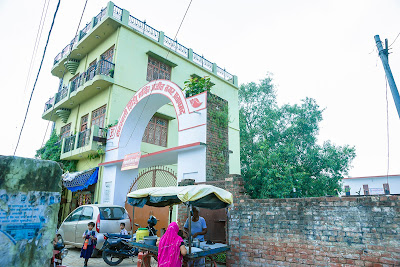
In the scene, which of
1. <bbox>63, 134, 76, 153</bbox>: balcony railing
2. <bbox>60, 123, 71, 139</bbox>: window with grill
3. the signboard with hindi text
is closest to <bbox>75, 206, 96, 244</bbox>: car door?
the signboard with hindi text

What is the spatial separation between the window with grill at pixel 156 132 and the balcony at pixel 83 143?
9.41 feet

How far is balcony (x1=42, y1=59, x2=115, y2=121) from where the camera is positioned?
1467 centimetres

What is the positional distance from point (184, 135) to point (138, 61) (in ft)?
31.0

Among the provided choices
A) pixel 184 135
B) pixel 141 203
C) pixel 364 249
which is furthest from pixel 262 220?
pixel 184 135

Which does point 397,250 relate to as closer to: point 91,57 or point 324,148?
point 324,148

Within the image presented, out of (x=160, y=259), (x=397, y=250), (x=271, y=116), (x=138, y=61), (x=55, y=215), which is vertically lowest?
(x=160, y=259)

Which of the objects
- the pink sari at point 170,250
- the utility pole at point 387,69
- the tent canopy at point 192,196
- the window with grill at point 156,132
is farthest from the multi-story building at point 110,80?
the utility pole at point 387,69

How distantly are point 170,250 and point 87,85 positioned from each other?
1354cm

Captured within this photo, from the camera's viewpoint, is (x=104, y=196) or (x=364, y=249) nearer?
(x=364, y=249)

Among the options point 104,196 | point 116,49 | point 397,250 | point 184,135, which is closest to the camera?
point 397,250

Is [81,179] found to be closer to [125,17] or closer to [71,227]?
[71,227]

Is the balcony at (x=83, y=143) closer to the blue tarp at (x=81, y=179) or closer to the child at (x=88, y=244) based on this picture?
the blue tarp at (x=81, y=179)

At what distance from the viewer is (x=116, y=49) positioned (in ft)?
49.7

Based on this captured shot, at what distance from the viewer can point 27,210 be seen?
2.83 m
